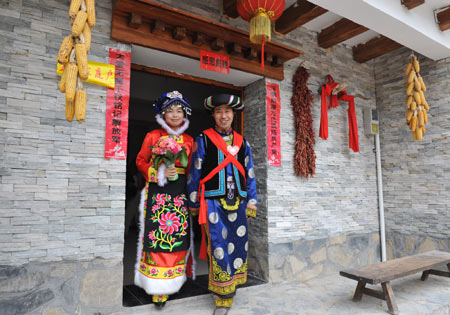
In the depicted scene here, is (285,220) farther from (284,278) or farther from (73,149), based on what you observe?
(73,149)

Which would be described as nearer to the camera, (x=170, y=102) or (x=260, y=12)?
(x=170, y=102)

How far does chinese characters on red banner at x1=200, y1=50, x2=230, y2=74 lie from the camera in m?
3.21

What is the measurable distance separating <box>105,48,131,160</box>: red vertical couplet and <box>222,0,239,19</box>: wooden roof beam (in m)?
1.22

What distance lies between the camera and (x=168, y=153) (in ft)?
8.34

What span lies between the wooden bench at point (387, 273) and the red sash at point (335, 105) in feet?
5.23

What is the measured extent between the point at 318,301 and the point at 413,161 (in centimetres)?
258

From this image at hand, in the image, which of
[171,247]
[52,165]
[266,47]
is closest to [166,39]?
[266,47]

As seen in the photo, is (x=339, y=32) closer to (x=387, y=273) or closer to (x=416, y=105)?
(x=416, y=105)

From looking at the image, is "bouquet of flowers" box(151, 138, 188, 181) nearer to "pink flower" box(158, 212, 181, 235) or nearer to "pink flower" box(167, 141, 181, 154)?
A: "pink flower" box(167, 141, 181, 154)

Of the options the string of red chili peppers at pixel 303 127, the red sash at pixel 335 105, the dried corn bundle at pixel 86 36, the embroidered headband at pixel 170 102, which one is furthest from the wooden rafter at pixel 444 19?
the dried corn bundle at pixel 86 36

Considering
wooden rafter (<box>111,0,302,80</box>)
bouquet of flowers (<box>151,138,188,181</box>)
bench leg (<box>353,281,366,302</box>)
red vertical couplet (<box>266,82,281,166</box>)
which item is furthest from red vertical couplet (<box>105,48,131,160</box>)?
bench leg (<box>353,281,366,302</box>)

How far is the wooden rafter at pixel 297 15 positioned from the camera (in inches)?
134

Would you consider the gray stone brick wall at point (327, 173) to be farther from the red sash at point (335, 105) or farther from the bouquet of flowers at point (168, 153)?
the bouquet of flowers at point (168, 153)

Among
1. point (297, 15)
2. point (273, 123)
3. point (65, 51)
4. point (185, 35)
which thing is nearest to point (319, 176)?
point (273, 123)
